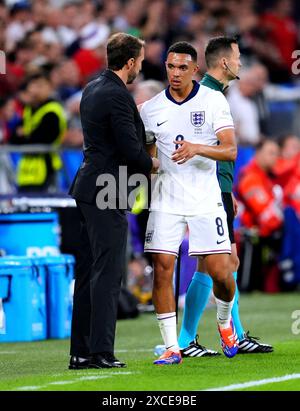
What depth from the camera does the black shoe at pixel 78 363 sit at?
8227mm

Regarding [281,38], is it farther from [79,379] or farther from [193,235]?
[79,379]

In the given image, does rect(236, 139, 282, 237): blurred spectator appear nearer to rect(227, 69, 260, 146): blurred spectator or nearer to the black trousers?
rect(227, 69, 260, 146): blurred spectator

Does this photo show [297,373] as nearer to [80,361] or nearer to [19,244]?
[80,361]

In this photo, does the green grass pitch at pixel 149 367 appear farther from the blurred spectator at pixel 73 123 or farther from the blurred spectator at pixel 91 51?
the blurred spectator at pixel 91 51

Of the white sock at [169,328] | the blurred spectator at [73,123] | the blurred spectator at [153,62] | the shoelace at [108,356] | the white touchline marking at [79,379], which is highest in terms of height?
the blurred spectator at [153,62]

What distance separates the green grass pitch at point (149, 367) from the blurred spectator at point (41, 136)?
8.65ft

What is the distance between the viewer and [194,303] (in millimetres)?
9055

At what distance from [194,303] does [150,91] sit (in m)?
3.65

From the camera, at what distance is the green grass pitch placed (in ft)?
23.9

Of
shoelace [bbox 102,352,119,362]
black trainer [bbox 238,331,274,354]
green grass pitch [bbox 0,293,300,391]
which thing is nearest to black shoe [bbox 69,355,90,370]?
green grass pitch [bbox 0,293,300,391]

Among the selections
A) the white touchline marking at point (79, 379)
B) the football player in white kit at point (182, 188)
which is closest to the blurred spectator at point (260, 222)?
the football player in white kit at point (182, 188)

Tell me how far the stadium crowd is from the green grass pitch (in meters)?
2.68

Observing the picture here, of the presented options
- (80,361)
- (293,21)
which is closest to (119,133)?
(80,361)

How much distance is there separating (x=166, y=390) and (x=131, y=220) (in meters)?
6.82
